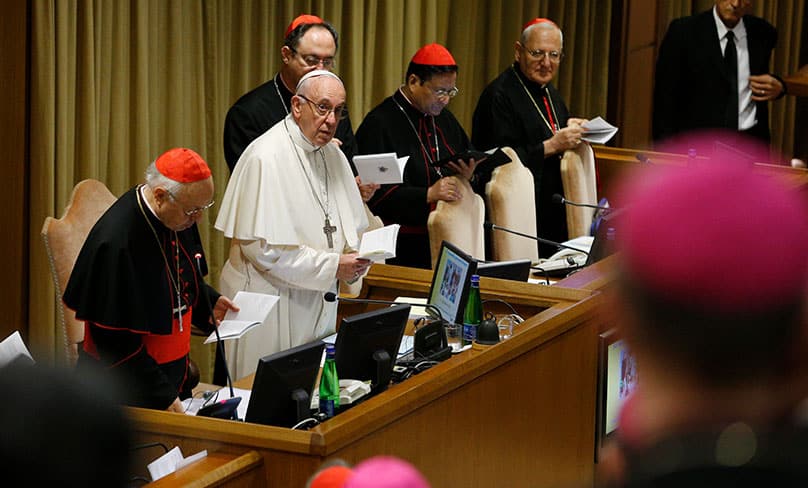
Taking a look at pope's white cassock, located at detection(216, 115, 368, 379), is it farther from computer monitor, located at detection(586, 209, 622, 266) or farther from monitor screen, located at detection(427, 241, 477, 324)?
computer monitor, located at detection(586, 209, 622, 266)

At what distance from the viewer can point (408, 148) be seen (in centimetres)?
635

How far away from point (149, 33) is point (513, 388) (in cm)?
328

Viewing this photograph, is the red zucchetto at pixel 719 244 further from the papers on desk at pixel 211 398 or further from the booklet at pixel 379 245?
the booklet at pixel 379 245

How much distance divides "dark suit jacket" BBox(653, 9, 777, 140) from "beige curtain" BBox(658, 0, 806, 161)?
76.0 inches

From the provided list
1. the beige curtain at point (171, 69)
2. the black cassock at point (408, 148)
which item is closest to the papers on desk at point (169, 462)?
the beige curtain at point (171, 69)

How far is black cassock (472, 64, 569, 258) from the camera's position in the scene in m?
7.15

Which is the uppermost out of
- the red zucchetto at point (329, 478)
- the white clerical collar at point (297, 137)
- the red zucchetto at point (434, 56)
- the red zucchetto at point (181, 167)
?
the red zucchetto at point (434, 56)

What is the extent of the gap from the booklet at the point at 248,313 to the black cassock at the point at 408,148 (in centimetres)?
192

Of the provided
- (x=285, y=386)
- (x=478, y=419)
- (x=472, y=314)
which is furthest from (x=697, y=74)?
(x=285, y=386)

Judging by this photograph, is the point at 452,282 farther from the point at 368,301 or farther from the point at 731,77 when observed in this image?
the point at 731,77

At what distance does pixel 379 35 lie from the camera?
805 centimetres

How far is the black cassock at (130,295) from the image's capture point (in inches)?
146

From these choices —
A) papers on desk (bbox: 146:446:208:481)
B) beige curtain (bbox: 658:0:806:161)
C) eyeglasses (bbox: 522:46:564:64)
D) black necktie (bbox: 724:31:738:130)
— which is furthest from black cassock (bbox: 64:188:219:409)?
beige curtain (bbox: 658:0:806:161)

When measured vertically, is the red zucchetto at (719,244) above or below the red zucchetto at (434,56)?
below
